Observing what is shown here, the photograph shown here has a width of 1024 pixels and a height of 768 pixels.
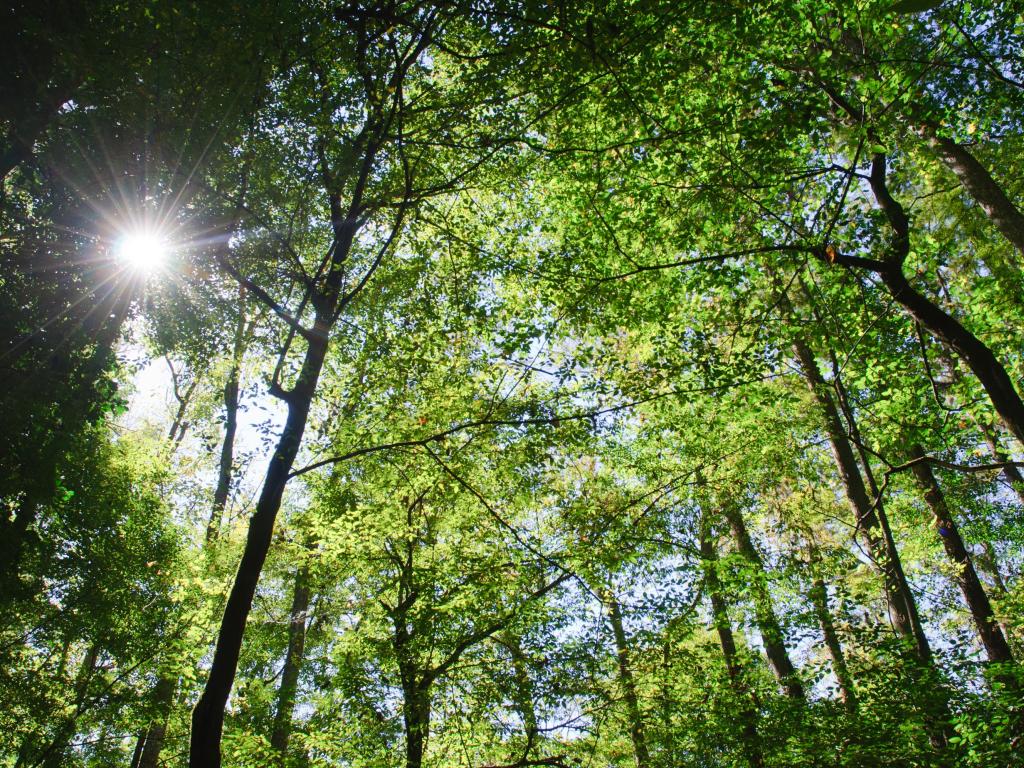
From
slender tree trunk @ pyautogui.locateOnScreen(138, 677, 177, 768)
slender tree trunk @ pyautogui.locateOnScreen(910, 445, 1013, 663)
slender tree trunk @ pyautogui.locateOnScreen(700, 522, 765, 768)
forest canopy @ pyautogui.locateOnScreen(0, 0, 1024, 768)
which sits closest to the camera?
forest canopy @ pyautogui.locateOnScreen(0, 0, 1024, 768)

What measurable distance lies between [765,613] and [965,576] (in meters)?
4.20

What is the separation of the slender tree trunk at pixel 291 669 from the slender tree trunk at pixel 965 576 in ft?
35.5

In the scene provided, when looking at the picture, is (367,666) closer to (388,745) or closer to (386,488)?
(388,745)

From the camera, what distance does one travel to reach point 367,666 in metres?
8.55

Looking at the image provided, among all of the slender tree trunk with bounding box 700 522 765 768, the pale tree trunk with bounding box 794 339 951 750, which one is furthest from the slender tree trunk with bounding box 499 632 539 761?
the pale tree trunk with bounding box 794 339 951 750

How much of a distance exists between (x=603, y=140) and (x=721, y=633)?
34.7 feet

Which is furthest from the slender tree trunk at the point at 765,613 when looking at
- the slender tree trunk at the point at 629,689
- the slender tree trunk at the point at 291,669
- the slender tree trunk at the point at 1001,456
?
the slender tree trunk at the point at 291,669

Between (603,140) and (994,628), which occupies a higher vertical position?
(603,140)

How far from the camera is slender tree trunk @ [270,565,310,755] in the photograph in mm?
8945

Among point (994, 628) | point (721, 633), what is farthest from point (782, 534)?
point (994, 628)

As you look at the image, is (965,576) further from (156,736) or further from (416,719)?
(156,736)

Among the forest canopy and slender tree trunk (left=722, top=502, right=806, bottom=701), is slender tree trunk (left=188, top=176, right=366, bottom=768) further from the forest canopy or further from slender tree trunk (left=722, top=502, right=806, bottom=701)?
slender tree trunk (left=722, top=502, right=806, bottom=701)

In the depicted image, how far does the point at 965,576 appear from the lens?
945cm

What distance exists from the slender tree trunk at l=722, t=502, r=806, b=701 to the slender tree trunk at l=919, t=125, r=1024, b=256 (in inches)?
221
